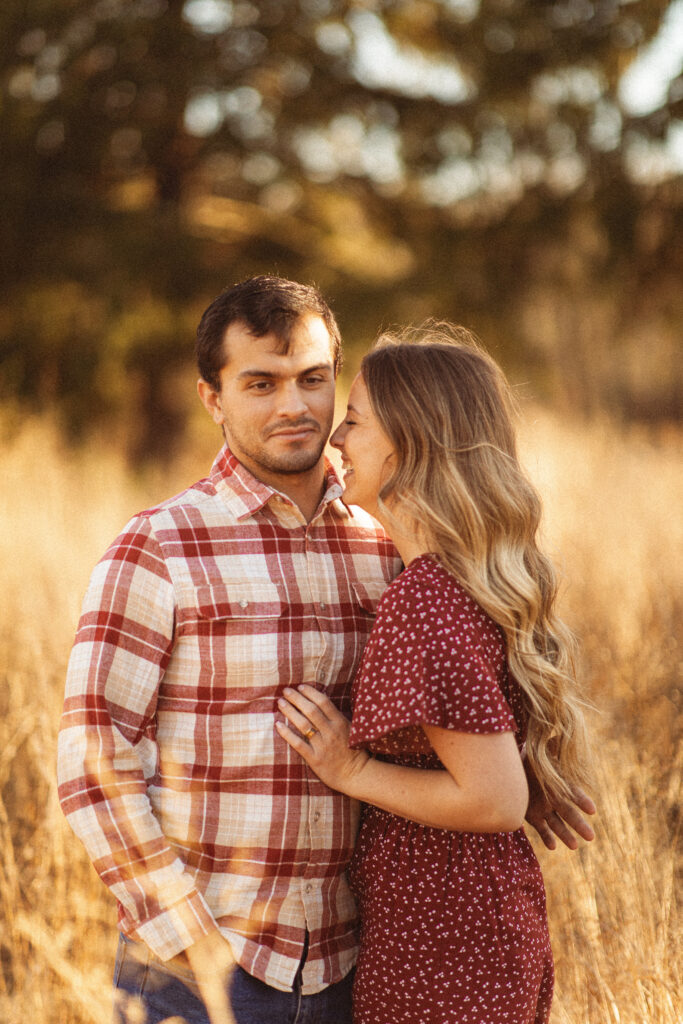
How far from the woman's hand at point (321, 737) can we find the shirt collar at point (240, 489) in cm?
40

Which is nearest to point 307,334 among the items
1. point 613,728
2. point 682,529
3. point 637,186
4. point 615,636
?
point 613,728

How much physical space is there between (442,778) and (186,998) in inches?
26.9

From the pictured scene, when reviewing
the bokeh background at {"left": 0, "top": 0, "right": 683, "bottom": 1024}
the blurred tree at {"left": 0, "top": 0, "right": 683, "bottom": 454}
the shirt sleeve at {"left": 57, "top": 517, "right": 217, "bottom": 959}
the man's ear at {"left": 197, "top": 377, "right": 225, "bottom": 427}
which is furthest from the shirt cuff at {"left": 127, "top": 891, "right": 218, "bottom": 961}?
the blurred tree at {"left": 0, "top": 0, "right": 683, "bottom": 454}

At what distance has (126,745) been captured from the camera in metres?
1.88

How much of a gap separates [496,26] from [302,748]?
9.87 meters

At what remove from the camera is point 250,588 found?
2012 millimetres

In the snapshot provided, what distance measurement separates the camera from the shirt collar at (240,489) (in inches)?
81.7

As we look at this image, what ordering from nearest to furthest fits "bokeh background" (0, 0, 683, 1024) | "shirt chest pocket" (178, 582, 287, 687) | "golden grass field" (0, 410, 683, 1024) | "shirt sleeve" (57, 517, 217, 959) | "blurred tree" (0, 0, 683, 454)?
"shirt sleeve" (57, 517, 217, 959)
"shirt chest pocket" (178, 582, 287, 687)
"golden grass field" (0, 410, 683, 1024)
"bokeh background" (0, 0, 683, 1024)
"blurred tree" (0, 0, 683, 454)

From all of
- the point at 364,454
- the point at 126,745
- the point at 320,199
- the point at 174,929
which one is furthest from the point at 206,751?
the point at 320,199

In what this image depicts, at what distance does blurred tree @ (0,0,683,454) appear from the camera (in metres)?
10.3

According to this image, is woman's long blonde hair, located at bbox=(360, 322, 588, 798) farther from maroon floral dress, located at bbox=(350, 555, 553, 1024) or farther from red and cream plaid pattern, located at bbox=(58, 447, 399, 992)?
red and cream plaid pattern, located at bbox=(58, 447, 399, 992)

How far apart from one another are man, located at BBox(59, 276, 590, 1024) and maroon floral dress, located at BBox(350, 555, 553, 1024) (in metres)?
0.14

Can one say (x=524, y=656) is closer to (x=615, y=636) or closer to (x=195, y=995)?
(x=195, y=995)

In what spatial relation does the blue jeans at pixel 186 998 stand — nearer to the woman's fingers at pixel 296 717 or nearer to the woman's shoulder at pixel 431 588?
the woman's fingers at pixel 296 717
